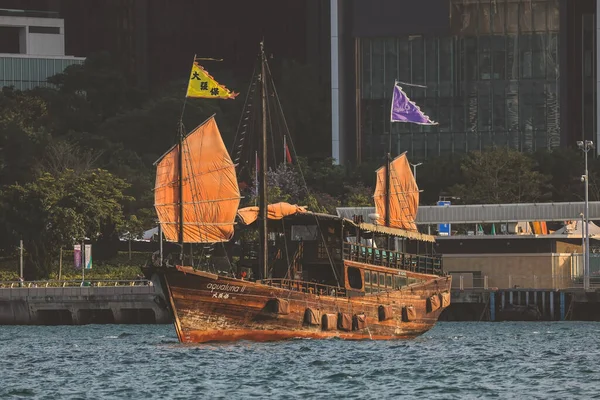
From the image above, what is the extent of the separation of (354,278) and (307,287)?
12.8 ft

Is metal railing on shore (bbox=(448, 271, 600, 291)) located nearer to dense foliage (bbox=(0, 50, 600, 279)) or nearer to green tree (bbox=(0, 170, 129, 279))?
dense foliage (bbox=(0, 50, 600, 279))

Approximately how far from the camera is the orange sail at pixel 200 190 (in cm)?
9238

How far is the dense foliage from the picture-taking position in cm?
14050

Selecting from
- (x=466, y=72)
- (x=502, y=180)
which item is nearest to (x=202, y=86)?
(x=502, y=180)

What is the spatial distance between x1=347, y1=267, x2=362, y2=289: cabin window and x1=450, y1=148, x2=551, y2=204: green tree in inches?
2425

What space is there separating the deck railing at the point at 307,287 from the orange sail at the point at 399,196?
2329 centimetres

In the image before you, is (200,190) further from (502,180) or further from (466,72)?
(466,72)

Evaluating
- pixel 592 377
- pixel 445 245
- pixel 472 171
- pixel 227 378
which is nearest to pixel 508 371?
pixel 592 377

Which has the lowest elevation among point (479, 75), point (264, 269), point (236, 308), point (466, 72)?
point (236, 308)

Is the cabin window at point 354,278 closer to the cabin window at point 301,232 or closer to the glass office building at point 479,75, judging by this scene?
the cabin window at point 301,232

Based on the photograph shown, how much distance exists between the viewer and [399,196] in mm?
118375

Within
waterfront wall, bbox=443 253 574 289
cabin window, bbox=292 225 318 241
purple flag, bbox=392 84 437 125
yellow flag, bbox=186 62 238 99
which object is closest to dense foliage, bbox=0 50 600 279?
waterfront wall, bbox=443 253 574 289

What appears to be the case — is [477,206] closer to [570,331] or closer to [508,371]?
[570,331]

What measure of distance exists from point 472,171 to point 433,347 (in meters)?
68.8
